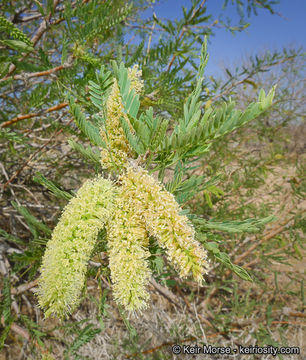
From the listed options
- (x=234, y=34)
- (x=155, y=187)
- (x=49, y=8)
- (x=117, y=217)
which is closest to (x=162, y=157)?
(x=155, y=187)

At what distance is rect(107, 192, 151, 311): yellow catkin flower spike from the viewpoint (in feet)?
1.98

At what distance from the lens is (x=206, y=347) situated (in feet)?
4.93

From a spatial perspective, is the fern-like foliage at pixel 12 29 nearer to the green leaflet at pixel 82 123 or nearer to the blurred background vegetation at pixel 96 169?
the blurred background vegetation at pixel 96 169

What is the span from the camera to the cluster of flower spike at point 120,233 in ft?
1.88

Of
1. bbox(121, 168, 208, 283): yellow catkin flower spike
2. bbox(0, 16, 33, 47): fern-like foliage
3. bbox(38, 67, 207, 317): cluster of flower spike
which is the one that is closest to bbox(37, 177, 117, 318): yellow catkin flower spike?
bbox(38, 67, 207, 317): cluster of flower spike

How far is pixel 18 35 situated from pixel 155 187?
64 centimetres

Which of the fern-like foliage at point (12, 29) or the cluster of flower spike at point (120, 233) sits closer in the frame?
the cluster of flower spike at point (120, 233)

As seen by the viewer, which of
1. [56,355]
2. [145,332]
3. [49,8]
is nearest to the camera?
[49,8]

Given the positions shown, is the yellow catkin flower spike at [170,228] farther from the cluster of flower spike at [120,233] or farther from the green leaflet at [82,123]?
the green leaflet at [82,123]

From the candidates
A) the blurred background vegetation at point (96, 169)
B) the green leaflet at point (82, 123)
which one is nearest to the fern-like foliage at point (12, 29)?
the blurred background vegetation at point (96, 169)

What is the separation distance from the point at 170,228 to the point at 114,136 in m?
0.28

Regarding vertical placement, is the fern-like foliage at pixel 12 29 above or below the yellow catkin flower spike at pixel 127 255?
above

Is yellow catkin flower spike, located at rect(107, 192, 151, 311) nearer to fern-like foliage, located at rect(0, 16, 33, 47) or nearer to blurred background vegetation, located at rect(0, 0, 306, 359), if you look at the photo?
blurred background vegetation, located at rect(0, 0, 306, 359)

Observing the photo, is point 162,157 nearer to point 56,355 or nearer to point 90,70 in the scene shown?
point 90,70
